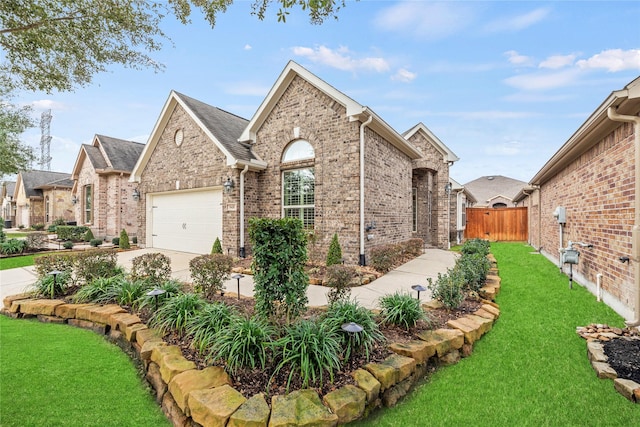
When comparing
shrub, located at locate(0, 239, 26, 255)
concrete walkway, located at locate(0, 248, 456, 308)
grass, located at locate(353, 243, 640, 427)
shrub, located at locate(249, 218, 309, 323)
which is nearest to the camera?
grass, located at locate(353, 243, 640, 427)

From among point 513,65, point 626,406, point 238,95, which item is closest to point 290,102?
point 238,95

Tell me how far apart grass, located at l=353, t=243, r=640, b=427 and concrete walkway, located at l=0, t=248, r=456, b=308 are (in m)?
1.63

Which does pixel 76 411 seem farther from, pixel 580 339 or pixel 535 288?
pixel 535 288

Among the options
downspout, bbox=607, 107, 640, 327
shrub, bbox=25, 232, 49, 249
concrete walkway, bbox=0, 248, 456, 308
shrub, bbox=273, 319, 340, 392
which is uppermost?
downspout, bbox=607, 107, 640, 327

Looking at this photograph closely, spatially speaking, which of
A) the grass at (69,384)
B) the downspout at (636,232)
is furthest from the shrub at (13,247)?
the downspout at (636,232)

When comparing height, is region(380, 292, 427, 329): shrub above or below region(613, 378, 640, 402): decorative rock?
above

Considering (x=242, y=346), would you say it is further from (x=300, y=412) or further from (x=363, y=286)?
(x=363, y=286)

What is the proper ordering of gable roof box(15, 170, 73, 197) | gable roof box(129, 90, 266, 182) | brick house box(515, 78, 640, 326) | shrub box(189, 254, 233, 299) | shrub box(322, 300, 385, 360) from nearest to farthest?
shrub box(322, 300, 385, 360), brick house box(515, 78, 640, 326), shrub box(189, 254, 233, 299), gable roof box(129, 90, 266, 182), gable roof box(15, 170, 73, 197)

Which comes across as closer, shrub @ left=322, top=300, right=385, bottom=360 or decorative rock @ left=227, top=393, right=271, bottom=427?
decorative rock @ left=227, top=393, right=271, bottom=427

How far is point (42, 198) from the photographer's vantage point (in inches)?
1058

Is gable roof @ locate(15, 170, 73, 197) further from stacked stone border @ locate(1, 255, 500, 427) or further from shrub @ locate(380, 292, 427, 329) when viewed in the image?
shrub @ locate(380, 292, 427, 329)

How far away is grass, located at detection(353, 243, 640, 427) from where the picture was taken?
7.86 ft

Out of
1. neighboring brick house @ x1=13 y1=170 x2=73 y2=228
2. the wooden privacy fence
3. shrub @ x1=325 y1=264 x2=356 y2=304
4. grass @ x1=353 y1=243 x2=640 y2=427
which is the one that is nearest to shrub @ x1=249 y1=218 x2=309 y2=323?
shrub @ x1=325 y1=264 x2=356 y2=304

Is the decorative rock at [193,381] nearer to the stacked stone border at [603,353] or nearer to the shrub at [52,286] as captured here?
the stacked stone border at [603,353]
